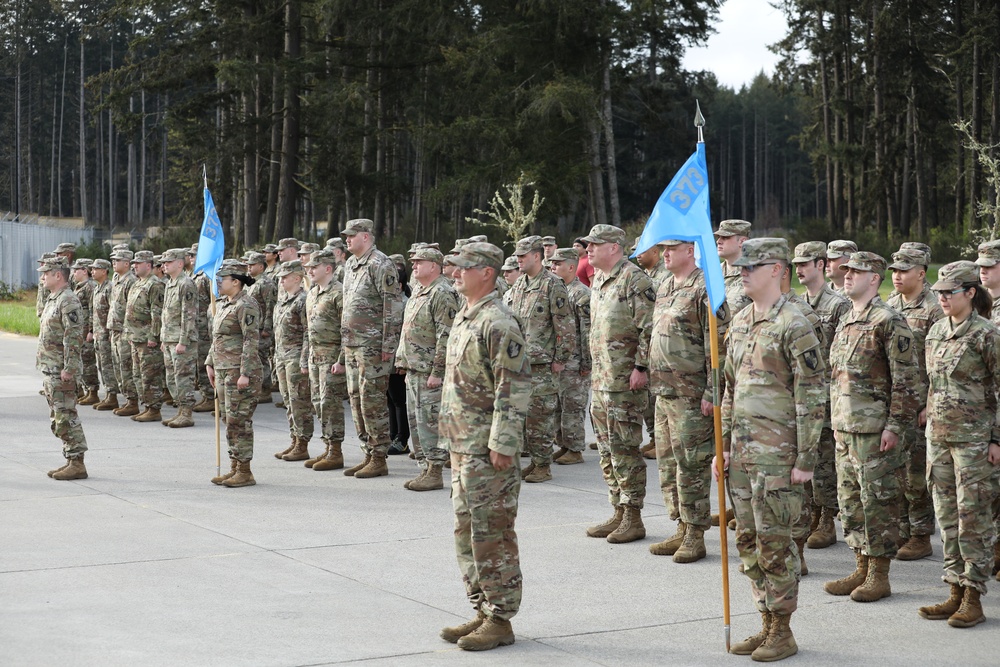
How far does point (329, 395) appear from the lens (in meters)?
12.2

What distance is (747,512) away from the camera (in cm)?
644

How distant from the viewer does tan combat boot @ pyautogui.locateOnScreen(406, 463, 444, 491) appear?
11102 mm

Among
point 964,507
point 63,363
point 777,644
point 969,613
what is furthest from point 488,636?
point 63,363

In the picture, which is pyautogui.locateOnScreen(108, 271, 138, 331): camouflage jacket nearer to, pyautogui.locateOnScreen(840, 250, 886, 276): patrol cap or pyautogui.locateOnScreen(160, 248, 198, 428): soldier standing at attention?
pyautogui.locateOnScreen(160, 248, 198, 428): soldier standing at attention

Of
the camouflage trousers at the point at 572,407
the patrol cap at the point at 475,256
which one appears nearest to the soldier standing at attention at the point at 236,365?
the camouflage trousers at the point at 572,407

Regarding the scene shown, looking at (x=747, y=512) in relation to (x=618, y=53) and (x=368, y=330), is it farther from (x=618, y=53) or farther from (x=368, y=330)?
(x=618, y=53)

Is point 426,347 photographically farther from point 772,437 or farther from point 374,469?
point 772,437

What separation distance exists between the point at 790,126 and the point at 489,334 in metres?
115

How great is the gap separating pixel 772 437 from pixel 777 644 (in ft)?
3.50

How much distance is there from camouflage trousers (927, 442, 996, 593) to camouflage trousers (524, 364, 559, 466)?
481 centimetres

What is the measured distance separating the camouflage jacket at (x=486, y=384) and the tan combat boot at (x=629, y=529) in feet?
8.82

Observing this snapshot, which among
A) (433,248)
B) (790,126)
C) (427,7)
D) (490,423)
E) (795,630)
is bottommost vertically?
(795,630)

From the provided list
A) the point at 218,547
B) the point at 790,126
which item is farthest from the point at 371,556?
the point at 790,126

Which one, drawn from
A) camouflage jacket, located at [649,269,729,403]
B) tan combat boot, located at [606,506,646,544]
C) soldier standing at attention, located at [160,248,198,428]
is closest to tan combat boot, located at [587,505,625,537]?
tan combat boot, located at [606,506,646,544]
